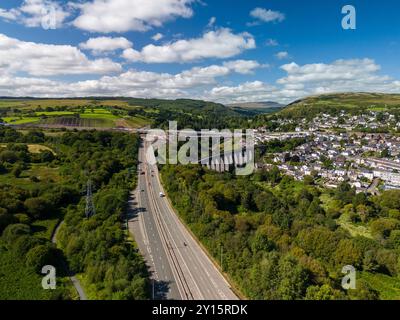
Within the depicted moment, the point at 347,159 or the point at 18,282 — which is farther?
the point at 347,159

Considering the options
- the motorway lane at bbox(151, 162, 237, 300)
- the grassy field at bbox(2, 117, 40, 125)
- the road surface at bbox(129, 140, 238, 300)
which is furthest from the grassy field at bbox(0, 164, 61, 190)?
the grassy field at bbox(2, 117, 40, 125)

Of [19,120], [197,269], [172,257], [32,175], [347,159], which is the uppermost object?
[19,120]

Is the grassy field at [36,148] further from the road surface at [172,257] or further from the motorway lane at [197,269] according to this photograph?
the motorway lane at [197,269]

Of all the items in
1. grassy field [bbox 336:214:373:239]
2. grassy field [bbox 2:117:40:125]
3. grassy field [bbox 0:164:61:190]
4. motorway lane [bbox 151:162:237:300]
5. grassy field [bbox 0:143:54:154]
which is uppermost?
grassy field [bbox 2:117:40:125]

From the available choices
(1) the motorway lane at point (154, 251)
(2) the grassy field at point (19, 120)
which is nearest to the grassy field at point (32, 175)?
(1) the motorway lane at point (154, 251)

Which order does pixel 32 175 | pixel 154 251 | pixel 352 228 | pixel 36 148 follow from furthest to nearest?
1. pixel 36 148
2. pixel 32 175
3. pixel 352 228
4. pixel 154 251

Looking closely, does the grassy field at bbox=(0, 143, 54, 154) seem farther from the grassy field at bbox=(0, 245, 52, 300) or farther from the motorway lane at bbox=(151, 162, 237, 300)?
the motorway lane at bbox=(151, 162, 237, 300)

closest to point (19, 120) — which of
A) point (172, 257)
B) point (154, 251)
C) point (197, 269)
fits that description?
point (154, 251)

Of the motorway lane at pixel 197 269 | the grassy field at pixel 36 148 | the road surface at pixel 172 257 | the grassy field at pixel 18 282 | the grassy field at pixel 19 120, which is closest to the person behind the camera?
the grassy field at pixel 18 282

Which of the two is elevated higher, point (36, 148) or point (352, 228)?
point (36, 148)

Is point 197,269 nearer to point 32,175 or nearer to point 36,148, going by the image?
point 32,175
